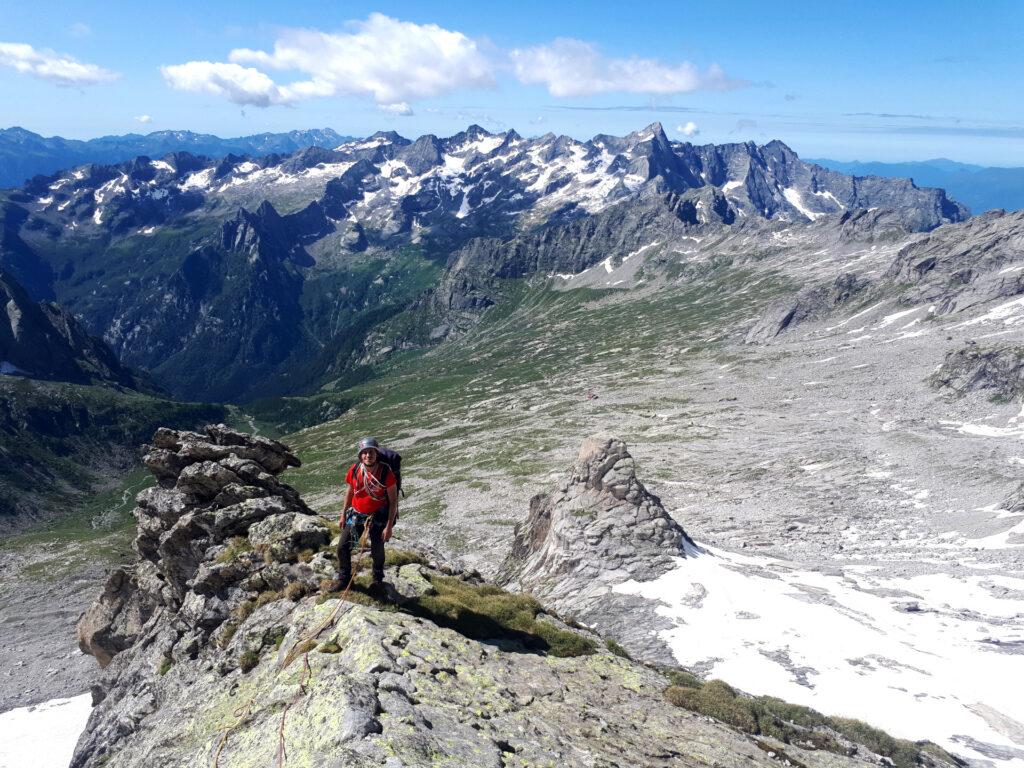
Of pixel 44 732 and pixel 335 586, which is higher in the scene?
pixel 335 586

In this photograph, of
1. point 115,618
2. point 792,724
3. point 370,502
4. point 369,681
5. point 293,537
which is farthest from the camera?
point 115,618

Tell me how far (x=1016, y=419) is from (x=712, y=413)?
6119 cm

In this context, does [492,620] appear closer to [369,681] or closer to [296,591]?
[296,591]

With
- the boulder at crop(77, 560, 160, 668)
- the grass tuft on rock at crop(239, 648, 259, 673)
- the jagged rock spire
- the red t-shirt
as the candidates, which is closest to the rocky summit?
the grass tuft on rock at crop(239, 648, 259, 673)

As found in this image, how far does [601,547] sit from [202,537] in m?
32.2

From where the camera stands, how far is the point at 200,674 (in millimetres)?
24656

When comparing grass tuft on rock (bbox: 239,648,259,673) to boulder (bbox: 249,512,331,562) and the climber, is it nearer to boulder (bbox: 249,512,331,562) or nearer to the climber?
the climber

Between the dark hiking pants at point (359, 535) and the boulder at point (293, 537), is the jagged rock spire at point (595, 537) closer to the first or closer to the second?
the boulder at point (293, 537)

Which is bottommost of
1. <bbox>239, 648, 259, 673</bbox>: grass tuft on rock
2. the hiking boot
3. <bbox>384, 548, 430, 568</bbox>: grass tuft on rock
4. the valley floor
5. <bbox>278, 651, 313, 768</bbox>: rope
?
the valley floor

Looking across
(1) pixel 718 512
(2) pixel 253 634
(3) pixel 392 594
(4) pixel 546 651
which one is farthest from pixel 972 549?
(2) pixel 253 634

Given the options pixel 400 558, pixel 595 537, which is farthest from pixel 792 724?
pixel 595 537

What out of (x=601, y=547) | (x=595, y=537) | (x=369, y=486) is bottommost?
(x=601, y=547)

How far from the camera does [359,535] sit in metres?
22.6

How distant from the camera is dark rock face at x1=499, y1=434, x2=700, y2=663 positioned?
45.1 m
